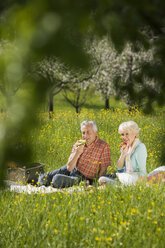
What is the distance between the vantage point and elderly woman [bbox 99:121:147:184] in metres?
3.47

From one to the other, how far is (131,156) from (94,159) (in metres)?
0.49

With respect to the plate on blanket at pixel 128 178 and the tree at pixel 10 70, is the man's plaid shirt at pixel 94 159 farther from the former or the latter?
the tree at pixel 10 70

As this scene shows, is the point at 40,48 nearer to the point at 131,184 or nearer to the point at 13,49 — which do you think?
the point at 13,49

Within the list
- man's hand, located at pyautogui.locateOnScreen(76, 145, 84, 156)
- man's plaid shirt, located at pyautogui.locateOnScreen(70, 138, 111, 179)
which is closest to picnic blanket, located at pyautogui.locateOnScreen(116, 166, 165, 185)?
man's plaid shirt, located at pyautogui.locateOnScreen(70, 138, 111, 179)

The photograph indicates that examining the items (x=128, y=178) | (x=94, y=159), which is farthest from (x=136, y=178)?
(x=94, y=159)

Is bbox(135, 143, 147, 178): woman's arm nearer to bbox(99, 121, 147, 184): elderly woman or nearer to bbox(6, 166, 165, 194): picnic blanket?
bbox(99, 121, 147, 184): elderly woman

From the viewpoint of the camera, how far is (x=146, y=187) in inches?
116

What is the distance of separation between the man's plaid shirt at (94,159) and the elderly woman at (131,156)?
0.68 feet

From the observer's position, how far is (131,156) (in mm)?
3619

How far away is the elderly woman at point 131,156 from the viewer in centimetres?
347

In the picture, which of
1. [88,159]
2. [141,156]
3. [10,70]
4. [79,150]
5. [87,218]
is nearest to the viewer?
[10,70]

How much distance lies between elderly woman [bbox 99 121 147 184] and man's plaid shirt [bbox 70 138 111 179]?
0.68ft

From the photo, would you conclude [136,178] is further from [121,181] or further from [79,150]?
[79,150]

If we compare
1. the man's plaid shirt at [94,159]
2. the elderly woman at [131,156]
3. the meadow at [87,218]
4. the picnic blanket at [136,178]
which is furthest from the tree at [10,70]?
the man's plaid shirt at [94,159]
